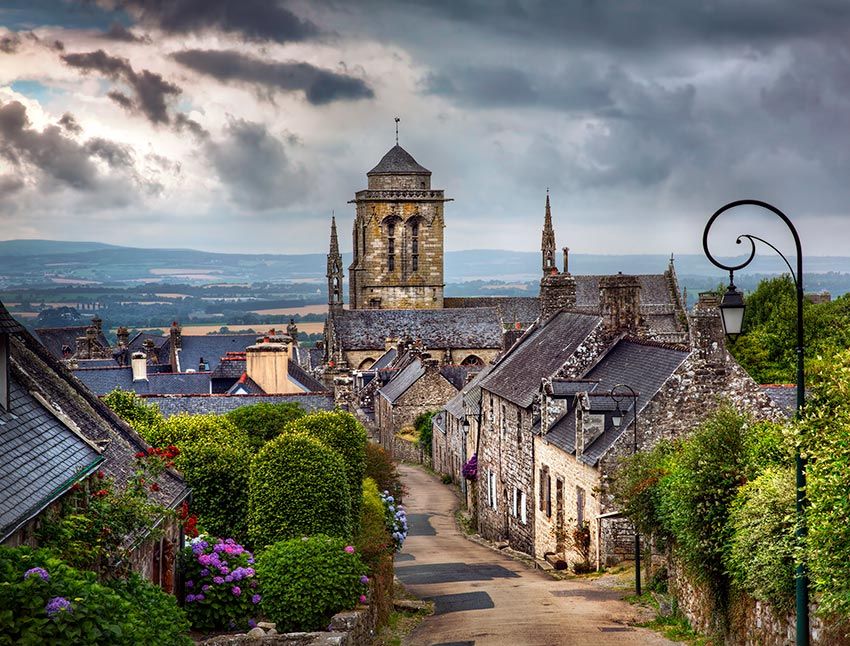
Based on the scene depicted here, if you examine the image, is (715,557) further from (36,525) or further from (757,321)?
(757,321)

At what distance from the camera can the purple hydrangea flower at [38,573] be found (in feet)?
33.9

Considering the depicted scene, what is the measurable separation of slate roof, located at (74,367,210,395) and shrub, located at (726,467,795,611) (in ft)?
122

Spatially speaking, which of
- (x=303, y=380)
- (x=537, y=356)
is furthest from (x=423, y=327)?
(x=537, y=356)

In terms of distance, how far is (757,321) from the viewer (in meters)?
76.9

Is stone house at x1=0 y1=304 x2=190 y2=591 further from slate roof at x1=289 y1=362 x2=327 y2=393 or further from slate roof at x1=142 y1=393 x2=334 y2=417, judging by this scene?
slate roof at x1=289 y1=362 x2=327 y2=393

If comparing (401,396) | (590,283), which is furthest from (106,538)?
(590,283)

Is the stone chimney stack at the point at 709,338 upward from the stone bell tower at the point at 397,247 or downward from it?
downward

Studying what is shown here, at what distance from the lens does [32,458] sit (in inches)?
552

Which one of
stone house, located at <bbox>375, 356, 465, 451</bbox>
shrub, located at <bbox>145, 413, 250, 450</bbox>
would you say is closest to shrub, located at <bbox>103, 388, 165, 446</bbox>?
shrub, located at <bbox>145, 413, 250, 450</bbox>

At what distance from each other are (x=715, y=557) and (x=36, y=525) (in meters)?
11.3

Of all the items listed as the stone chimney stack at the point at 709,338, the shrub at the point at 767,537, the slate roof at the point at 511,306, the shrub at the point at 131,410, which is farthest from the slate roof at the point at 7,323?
the slate roof at the point at 511,306

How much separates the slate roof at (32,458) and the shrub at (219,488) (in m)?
7.81

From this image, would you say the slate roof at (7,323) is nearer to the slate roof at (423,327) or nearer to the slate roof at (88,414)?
the slate roof at (88,414)

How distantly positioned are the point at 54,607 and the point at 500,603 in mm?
17691
